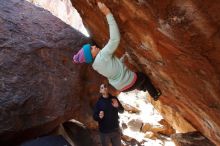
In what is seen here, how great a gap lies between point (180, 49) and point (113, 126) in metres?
2.59

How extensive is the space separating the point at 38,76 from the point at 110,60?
259 cm

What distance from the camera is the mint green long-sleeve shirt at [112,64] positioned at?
4.58m

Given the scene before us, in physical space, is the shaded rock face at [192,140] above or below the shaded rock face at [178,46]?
below

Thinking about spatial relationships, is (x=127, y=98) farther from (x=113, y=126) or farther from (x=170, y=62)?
(x=170, y=62)

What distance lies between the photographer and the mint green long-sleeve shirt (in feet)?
15.0

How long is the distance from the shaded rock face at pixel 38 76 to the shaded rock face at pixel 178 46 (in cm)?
168

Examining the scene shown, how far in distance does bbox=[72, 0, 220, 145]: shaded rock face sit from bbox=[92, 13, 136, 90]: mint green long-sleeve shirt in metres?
0.27

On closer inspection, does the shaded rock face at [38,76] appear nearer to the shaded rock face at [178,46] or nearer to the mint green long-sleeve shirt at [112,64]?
the shaded rock face at [178,46]

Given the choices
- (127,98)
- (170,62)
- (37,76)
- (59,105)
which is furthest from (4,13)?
(127,98)

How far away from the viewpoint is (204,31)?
3.38 meters

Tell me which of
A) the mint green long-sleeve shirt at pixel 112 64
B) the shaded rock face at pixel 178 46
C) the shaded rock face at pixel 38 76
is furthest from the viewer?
the shaded rock face at pixel 38 76

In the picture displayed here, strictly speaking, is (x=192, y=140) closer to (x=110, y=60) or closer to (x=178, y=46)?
(x=110, y=60)

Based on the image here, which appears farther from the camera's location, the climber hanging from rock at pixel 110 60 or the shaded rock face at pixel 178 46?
the climber hanging from rock at pixel 110 60

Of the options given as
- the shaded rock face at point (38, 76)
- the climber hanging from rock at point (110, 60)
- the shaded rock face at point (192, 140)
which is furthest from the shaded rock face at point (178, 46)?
the shaded rock face at point (38, 76)
